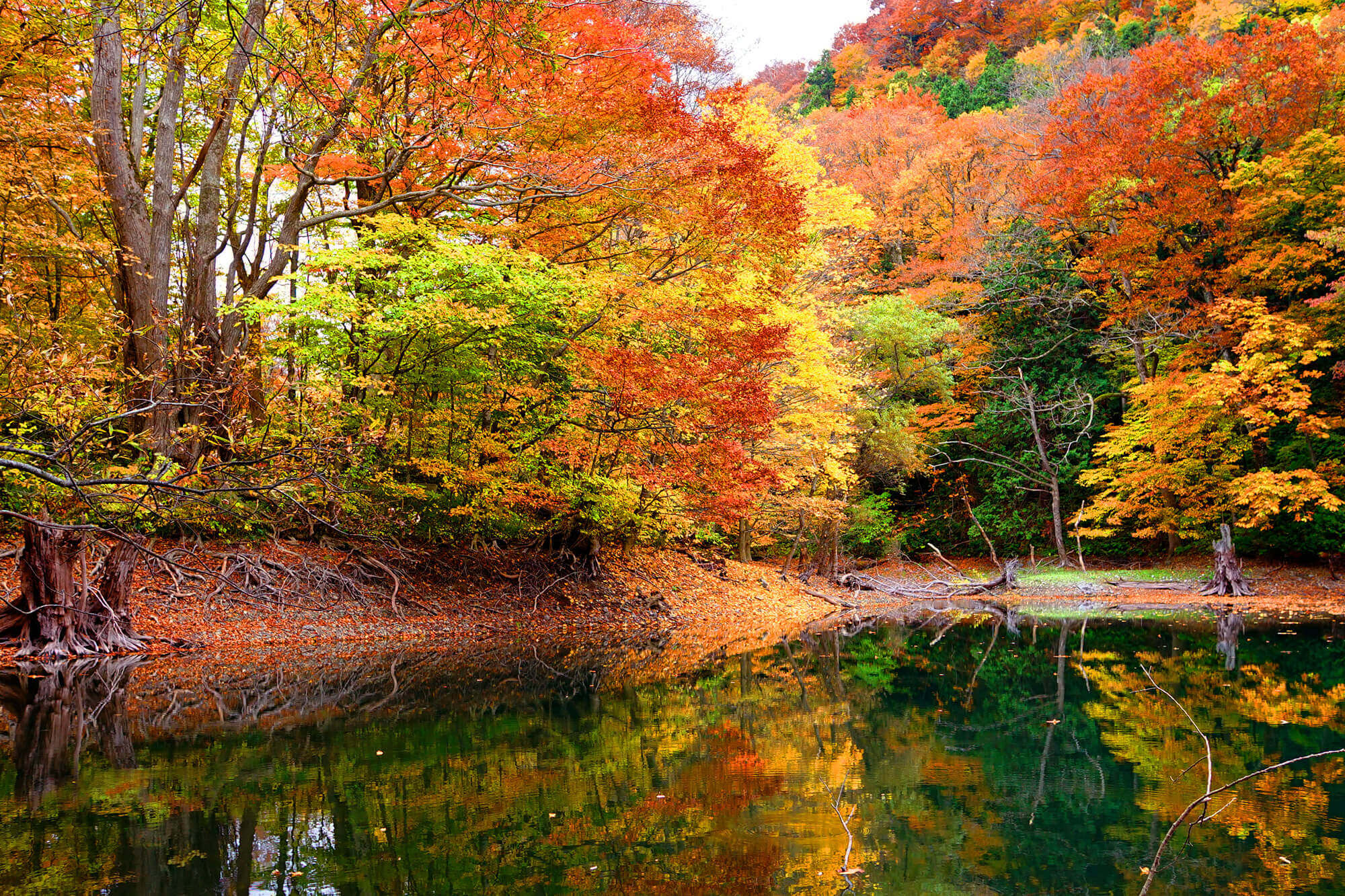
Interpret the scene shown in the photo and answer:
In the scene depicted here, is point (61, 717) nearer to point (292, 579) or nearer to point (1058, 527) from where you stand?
point (292, 579)

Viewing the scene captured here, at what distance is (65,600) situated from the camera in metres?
9.66

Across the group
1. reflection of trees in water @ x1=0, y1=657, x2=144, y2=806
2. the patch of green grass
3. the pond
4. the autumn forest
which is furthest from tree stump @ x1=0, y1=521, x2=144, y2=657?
the patch of green grass

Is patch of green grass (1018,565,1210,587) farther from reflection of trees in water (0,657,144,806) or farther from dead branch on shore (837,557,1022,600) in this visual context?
reflection of trees in water (0,657,144,806)

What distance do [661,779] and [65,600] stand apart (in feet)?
25.7

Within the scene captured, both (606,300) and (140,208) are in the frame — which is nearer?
(140,208)

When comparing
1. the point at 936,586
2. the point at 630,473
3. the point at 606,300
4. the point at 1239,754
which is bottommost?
the point at 936,586

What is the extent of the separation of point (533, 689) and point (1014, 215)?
70.4 feet

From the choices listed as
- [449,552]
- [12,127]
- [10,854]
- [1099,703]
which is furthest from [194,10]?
[1099,703]

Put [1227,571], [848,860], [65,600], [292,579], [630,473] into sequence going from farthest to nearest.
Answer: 1. [1227,571]
2. [630,473]
3. [292,579]
4. [65,600]
5. [848,860]

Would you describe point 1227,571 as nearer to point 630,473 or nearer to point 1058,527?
point 1058,527

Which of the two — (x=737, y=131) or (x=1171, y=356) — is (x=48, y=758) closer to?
(x=737, y=131)

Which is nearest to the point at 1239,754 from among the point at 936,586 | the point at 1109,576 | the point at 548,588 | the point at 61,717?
the point at 61,717

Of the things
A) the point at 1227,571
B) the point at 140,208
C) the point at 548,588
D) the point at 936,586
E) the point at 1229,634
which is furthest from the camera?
the point at 936,586

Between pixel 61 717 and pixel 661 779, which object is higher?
pixel 61 717
